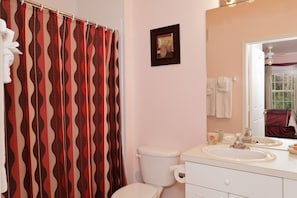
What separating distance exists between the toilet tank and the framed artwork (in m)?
0.78

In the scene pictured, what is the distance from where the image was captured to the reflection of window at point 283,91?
5.18ft

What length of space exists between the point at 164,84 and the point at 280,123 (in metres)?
0.96

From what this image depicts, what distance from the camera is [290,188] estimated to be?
3.76 ft

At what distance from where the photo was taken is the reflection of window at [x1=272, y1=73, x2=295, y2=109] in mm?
1579

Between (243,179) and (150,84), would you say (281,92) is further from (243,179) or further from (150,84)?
(150,84)

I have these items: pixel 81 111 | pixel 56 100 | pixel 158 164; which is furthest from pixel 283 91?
pixel 56 100

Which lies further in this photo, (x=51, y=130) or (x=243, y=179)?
(x=51, y=130)

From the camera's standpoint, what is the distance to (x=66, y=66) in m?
1.65

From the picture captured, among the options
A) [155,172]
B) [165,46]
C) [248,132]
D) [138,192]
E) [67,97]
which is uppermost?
[165,46]

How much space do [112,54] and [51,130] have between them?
2.87 feet

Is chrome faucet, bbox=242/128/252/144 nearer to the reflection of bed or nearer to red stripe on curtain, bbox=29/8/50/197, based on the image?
the reflection of bed

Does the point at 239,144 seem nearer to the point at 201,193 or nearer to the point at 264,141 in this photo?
the point at 264,141

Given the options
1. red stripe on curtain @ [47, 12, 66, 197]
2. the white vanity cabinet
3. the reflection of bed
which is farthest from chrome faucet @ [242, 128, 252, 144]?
red stripe on curtain @ [47, 12, 66, 197]

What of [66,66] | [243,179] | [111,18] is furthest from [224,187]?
[111,18]
